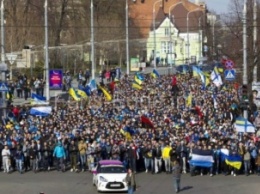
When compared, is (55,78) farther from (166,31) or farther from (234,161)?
(166,31)

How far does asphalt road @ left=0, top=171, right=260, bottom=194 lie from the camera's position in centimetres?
3275

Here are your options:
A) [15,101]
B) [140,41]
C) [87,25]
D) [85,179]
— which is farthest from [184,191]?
[140,41]

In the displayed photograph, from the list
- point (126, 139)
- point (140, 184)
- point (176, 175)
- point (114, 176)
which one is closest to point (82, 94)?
point (126, 139)

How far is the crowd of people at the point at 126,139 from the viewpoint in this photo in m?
35.9

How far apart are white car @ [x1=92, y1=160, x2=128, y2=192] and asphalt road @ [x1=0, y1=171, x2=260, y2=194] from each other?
550mm

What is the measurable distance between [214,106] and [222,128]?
7921mm

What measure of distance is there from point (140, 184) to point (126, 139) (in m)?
3.73

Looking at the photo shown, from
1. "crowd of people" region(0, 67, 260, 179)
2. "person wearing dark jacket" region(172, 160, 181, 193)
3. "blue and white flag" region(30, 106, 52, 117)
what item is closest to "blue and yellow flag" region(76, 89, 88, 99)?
"crowd of people" region(0, 67, 260, 179)

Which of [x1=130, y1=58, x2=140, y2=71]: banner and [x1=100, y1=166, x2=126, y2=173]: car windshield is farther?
[x1=130, y1=58, x2=140, y2=71]: banner

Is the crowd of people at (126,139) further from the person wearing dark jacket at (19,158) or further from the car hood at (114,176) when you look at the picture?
the car hood at (114,176)

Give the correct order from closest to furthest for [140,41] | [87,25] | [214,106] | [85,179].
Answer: [85,179], [214,106], [87,25], [140,41]

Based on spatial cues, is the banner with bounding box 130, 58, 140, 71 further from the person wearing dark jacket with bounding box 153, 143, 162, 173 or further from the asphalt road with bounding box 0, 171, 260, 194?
the asphalt road with bounding box 0, 171, 260, 194

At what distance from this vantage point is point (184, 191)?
107 feet

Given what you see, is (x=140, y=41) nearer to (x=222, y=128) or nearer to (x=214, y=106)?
(x=214, y=106)
